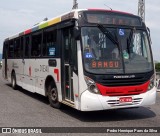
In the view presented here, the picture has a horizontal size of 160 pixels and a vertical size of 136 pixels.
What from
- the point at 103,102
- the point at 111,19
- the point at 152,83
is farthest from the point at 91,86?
the point at 111,19

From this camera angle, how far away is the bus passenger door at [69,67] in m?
8.85

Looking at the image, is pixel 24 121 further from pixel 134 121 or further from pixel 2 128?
pixel 134 121

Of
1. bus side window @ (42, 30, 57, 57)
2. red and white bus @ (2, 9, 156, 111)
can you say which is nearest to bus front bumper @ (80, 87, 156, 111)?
red and white bus @ (2, 9, 156, 111)

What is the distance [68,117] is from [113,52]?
224cm

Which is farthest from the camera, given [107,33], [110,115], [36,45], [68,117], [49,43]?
[36,45]

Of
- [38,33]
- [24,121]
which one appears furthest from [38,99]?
[24,121]

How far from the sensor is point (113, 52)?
874 cm

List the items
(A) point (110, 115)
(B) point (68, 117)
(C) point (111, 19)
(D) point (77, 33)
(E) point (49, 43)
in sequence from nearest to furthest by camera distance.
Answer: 1. (D) point (77, 33)
2. (C) point (111, 19)
3. (B) point (68, 117)
4. (A) point (110, 115)
5. (E) point (49, 43)

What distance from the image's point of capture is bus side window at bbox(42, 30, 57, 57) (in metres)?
10.5

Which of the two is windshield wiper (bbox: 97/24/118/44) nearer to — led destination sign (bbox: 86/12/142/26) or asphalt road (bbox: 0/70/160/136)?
led destination sign (bbox: 86/12/142/26)

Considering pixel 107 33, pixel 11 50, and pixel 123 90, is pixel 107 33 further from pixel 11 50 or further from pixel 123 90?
pixel 11 50

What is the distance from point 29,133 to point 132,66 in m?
3.29

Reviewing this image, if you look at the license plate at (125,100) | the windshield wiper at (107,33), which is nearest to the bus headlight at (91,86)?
the license plate at (125,100)

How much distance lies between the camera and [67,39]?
9.51 meters
